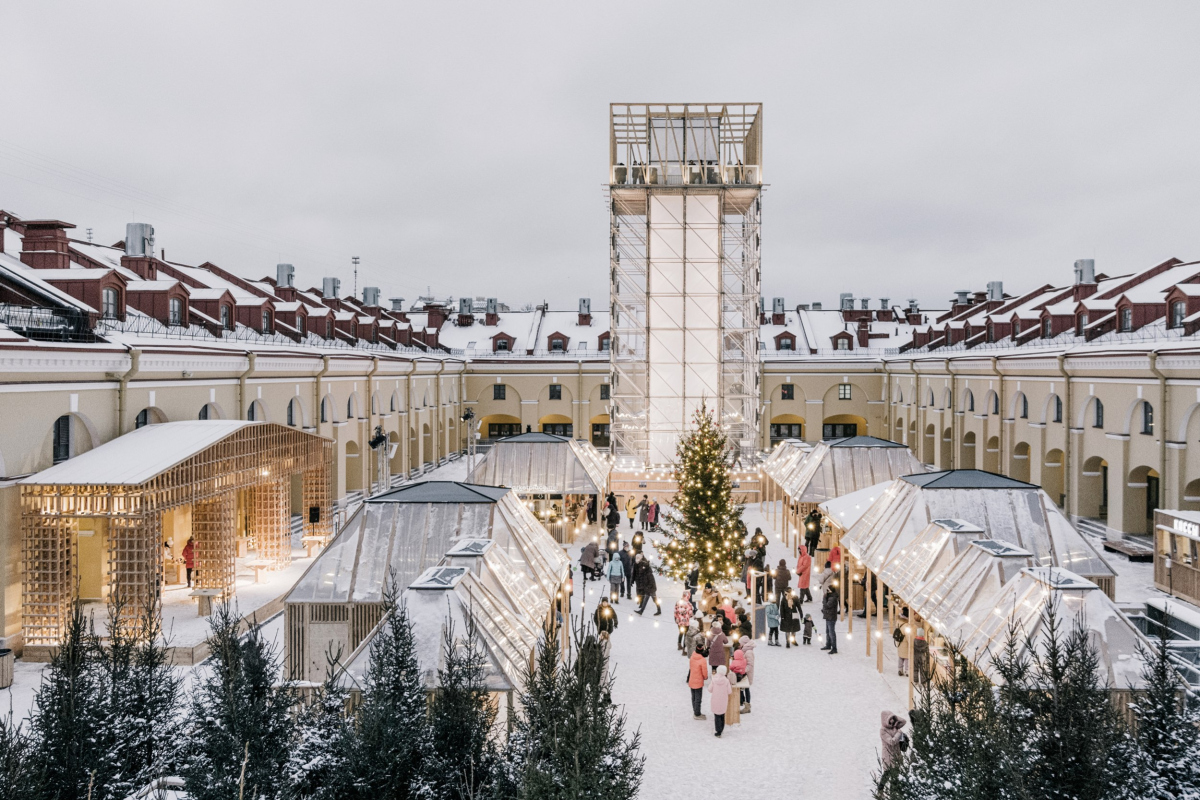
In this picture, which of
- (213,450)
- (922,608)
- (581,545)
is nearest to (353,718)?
(922,608)

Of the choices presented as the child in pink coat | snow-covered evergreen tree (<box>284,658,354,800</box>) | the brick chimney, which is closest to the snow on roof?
the child in pink coat

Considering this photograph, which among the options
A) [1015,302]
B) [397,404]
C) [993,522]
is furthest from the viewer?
[1015,302]

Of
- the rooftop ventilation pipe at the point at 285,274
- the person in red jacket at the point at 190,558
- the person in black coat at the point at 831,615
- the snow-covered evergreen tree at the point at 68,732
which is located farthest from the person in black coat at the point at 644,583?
the rooftop ventilation pipe at the point at 285,274

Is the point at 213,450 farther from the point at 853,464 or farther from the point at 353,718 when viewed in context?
the point at 853,464

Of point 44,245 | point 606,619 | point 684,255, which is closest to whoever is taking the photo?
point 606,619

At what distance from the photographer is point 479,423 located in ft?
169

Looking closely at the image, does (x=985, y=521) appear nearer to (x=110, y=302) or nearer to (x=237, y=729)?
(x=237, y=729)

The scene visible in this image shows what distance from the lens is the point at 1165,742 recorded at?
743cm

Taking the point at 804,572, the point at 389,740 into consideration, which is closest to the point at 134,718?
the point at 389,740

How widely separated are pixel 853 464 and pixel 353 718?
1934 centimetres

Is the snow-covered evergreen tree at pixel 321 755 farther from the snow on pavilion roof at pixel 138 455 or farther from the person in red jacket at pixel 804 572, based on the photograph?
the person in red jacket at pixel 804 572

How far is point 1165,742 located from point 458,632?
741cm

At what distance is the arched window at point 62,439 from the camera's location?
646 inches

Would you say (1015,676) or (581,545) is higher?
(1015,676)
